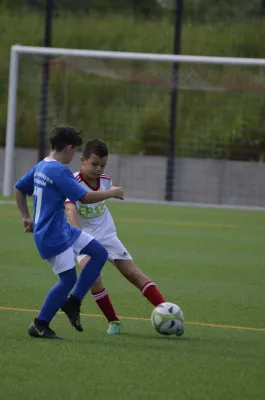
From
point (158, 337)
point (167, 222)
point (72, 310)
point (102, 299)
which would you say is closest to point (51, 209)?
point (72, 310)

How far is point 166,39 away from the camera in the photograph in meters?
29.9

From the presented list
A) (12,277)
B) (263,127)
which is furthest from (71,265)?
(263,127)

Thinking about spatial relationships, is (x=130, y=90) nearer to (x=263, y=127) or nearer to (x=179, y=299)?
(x=263, y=127)

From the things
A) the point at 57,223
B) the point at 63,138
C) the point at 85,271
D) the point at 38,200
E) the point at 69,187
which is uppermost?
the point at 63,138

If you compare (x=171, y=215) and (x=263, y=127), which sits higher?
(x=263, y=127)

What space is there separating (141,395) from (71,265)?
1.79 m

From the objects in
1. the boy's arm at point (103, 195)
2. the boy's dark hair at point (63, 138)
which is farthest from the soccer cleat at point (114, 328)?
the boy's dark hair at point (63, 138)

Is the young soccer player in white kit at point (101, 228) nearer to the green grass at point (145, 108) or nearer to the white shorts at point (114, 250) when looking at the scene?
the white shorts at point (114, 250)

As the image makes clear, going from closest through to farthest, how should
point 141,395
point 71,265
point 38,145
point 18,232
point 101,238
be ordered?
point 141,395 → point 71,265 → point 101,238 → point 18,232 → point 38,145

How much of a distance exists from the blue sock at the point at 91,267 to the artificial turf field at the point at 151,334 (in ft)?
1.10

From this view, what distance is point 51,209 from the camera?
7.08 m

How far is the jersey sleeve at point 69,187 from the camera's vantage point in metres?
6.96

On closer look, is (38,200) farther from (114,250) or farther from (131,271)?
(131,271)

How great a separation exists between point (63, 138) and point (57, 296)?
42.5 inches
